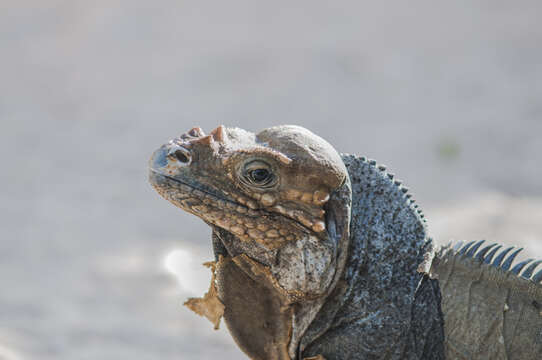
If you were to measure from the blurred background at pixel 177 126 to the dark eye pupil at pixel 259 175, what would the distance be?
2.39 metres

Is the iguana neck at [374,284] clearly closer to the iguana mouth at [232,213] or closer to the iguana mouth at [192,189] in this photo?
the iguana mouth at [232,213]

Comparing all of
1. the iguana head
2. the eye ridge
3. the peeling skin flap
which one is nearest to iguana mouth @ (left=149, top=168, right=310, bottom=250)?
the iguana head

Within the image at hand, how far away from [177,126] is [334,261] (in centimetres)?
602

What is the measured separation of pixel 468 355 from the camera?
2414mm

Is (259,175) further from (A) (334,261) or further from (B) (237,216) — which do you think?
(A) (334,261)

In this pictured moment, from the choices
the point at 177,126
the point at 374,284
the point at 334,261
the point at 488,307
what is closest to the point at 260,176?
the point at 334,261

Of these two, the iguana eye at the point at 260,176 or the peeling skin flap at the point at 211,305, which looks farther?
the peeling skin flap at the point at 211,305

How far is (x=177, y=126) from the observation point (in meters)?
8.16

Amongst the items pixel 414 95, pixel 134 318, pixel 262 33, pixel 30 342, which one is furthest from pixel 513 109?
pixel 30 342

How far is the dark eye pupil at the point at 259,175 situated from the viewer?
2348 millimetres

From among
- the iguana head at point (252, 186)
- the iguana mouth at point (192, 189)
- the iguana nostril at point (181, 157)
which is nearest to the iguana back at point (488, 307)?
the iguana head at point (252, 186)

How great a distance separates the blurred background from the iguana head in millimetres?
2304

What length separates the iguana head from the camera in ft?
7.70

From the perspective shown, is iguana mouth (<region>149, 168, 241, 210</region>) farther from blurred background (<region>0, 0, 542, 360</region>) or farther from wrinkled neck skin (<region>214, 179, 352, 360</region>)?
blurred background (<region>0, 0, 542, 360</region>)
